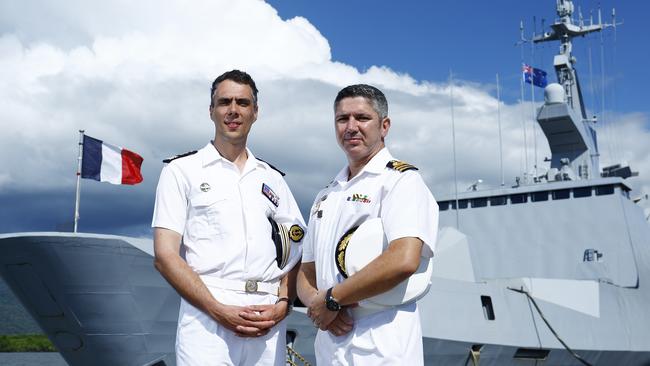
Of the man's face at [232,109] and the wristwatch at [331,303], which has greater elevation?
the man's face at [232,109]

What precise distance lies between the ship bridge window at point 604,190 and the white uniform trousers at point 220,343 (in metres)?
11.8

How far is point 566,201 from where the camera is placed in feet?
43.6

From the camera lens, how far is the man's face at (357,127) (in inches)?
104

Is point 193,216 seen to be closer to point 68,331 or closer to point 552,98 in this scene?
point 68,331

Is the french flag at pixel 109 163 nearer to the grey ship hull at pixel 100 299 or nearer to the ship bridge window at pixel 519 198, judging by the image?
the grey ship hull at pixel 100 299

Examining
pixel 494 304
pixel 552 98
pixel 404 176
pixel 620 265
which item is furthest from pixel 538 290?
pixel 404 176

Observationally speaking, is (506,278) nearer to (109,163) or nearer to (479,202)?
(479,202)

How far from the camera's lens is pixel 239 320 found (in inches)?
103

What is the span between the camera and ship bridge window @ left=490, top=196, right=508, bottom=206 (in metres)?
13.8

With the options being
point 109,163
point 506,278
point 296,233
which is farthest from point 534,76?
point 296,233

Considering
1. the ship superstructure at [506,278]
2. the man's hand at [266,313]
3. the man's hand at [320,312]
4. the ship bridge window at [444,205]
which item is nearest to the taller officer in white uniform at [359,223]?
the man's hand at [320,312]

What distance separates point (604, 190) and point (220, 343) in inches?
474

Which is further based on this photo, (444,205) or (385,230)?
(444,205)

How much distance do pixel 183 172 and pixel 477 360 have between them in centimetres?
761
